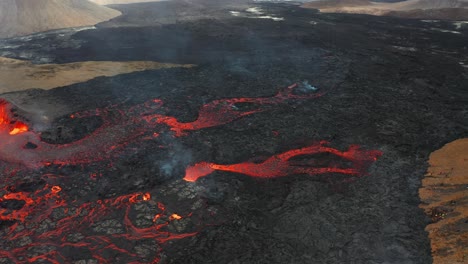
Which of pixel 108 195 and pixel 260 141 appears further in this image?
pixel 260 141

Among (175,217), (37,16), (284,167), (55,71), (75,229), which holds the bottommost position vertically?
(75,229)

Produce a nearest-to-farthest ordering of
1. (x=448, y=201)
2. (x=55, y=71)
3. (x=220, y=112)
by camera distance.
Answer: (x=448, y=201)
(x=220, y=112)
(x=55, y=71)

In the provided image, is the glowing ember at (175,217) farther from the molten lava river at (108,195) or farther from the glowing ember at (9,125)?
the glowing ember at (9,125)

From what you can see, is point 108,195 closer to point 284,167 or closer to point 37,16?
point 284,167

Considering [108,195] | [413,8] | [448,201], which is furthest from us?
[413,8]

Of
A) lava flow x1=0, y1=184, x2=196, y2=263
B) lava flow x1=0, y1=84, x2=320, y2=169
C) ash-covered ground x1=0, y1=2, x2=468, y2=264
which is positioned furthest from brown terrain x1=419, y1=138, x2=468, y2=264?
lava flow x1=0, y1=84, x2=320, y2=169

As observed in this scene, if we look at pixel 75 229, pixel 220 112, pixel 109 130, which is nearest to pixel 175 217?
pixel 75 229
